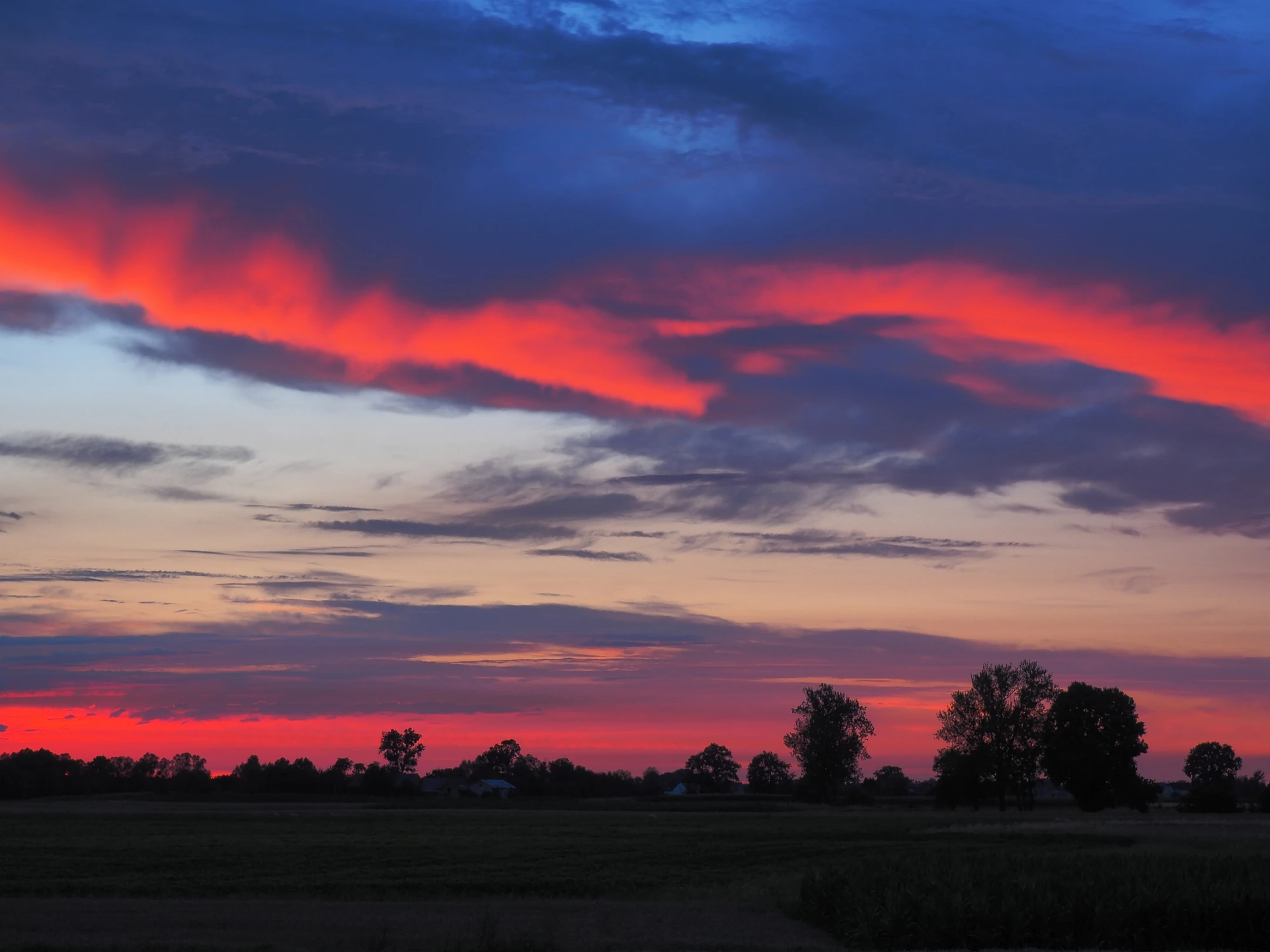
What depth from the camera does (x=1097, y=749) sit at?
12344 centimetres

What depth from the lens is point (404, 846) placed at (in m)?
60.7

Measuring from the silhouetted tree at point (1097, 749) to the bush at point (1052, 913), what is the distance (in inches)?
3668

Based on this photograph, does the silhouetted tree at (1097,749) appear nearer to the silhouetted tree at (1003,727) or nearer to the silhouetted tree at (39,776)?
the silhouetted tree at (1003,727)

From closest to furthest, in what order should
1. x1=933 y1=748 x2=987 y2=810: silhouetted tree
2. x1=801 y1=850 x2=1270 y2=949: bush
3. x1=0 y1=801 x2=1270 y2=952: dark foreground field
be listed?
x1=0 y1=801 x2=1270 y2=952: dark foreground field, x1=801 y1=850 x2=1270 y2=949: bush, x1=933 y1=748 x2=987 y2=810: silhouetted tree

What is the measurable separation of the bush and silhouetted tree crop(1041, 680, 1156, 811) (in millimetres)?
93169

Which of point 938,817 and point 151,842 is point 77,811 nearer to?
point 151,842


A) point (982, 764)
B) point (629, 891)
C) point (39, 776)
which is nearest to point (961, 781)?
point (982, 764)

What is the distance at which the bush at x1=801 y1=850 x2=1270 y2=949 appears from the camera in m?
31.8

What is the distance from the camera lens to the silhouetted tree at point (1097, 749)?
122 m

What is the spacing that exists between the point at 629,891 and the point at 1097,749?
313ft

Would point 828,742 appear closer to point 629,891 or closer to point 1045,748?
point 1045,748

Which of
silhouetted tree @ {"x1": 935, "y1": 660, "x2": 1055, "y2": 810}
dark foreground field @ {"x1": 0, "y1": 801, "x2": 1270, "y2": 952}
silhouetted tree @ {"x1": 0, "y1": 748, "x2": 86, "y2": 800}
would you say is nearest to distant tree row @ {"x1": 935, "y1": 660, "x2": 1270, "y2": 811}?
silhouetted tree @ {"x1": 935, "y1": 660, "x2": 1055, "y2": 810}

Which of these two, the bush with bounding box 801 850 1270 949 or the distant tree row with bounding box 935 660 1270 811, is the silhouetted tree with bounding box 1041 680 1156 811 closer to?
the distant tree row with bounding box 935 660 1270 811

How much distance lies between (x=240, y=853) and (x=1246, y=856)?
1762 inches
